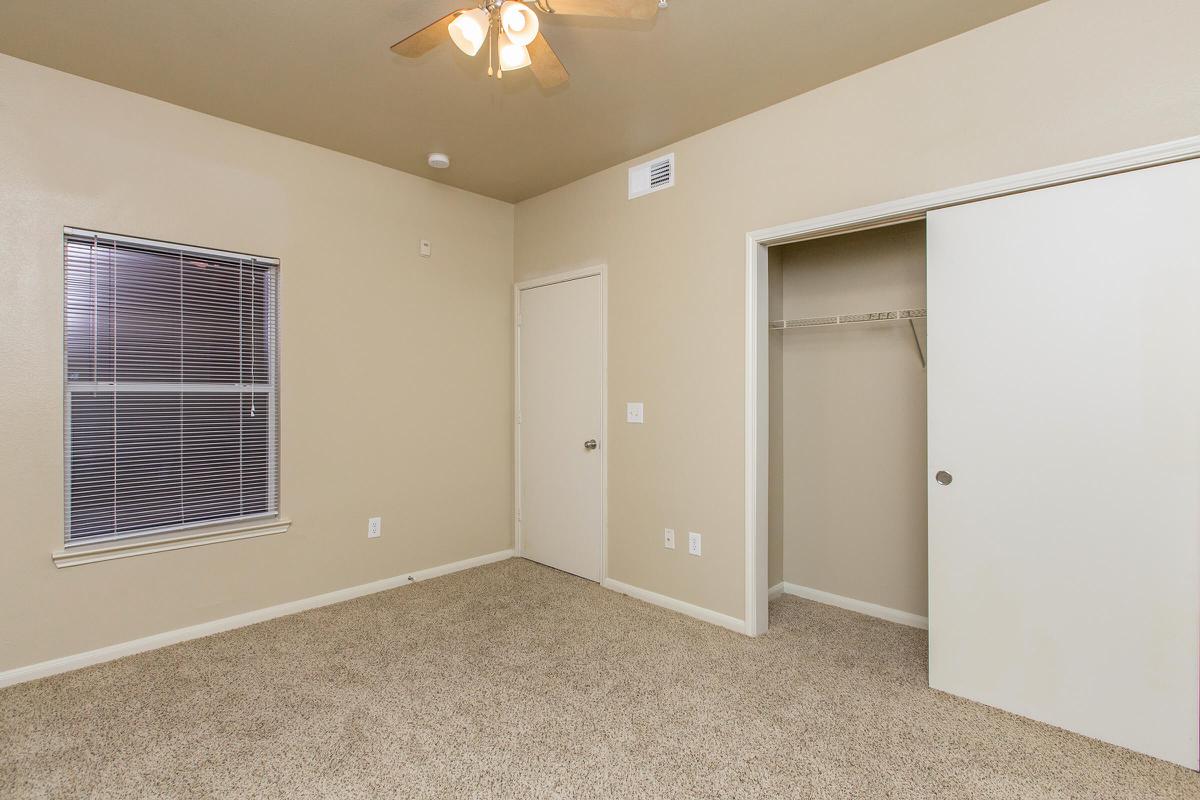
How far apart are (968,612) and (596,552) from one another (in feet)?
6.98

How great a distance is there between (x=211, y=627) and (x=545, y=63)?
3175mm

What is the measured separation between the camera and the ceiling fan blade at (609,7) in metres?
1.73

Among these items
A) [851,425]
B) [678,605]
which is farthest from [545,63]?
[678,605]

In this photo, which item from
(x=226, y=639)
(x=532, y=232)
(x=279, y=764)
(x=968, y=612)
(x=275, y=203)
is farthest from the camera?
(x=532, y=232)

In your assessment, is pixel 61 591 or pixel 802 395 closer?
pixel 61 591

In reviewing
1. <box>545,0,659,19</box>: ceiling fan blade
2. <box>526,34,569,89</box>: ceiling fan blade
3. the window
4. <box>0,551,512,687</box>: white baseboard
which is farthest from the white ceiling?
<box>0,551,512,687</box>: white baseboard

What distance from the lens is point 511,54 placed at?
193 cm

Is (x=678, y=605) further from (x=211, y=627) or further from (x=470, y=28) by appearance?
(x=470, y=28)

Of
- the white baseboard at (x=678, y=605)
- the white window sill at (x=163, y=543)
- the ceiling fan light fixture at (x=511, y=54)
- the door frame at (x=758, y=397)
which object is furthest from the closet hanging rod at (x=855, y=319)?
the white window sill at (x=163, y=543)

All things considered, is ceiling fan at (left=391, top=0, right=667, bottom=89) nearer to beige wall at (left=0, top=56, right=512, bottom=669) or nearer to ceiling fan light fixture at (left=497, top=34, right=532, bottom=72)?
ceiling fan light fixture at (left=497, top=34, right=532, bottom=72)

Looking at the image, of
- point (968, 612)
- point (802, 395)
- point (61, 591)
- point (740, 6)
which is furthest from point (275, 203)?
point (968, 612)

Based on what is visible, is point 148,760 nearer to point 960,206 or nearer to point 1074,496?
point 1074,496

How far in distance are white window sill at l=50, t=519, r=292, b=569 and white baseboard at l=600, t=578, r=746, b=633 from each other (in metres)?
2.01

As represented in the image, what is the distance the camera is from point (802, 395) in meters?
3.62
